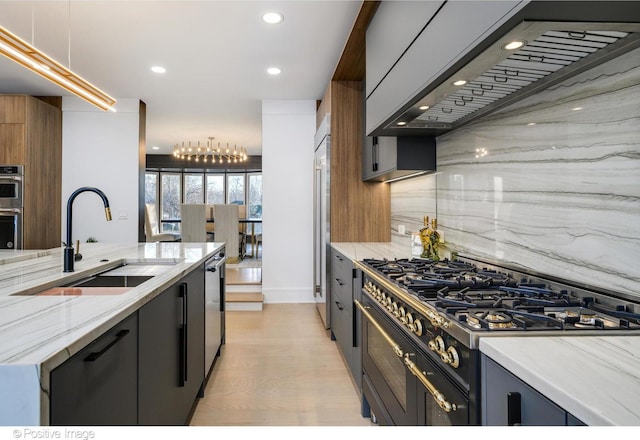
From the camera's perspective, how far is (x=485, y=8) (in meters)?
1.07

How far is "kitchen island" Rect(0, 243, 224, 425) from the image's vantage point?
2.30 ft

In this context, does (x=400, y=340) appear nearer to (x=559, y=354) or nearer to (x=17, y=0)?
(x=559, y=354)

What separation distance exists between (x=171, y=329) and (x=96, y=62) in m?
3.31

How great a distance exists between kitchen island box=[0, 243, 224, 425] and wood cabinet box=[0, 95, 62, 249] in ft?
10.3

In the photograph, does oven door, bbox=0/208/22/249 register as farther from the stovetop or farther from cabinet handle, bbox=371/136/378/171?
the stovetop

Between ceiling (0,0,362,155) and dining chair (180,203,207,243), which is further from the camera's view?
dining chair (180,203,207,243)

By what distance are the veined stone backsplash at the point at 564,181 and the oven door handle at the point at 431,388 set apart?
644mm

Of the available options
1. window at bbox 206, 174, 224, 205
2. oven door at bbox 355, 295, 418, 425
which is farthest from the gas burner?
window at bbox 206, 174, 224, 205

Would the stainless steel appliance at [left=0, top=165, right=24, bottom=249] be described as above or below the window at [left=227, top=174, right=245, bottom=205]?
below

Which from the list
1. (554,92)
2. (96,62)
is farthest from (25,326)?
(96,62)

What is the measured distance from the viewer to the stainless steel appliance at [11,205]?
437cm

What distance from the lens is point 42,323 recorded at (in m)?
0.95

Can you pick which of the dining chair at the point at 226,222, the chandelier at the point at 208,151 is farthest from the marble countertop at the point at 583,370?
the chandelier at the point at 208,151

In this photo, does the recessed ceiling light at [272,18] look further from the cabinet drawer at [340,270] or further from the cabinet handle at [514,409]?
the cabinet handle at [514,409]
